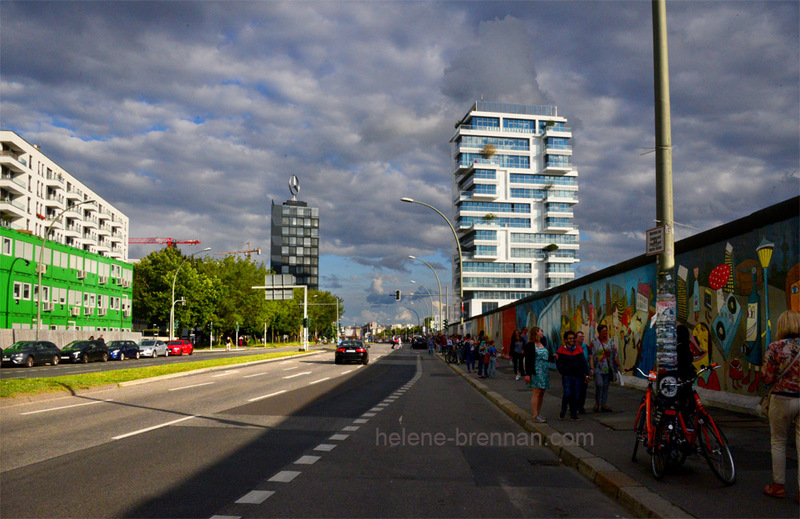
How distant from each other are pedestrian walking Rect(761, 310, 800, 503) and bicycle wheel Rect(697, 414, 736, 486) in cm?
47

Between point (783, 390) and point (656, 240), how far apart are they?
261 cm

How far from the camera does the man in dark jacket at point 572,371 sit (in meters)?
12.1

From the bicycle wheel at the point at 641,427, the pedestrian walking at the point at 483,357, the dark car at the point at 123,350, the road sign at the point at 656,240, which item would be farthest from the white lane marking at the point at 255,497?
the dark car at the point at 123,350

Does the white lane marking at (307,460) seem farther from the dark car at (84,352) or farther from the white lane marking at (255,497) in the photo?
the dark car at (84,352)

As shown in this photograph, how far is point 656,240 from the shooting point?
8.28 meters

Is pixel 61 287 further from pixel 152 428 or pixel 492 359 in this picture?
pixel 152 428

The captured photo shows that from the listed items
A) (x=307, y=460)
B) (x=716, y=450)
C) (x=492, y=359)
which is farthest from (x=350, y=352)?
(x=716, y=450)

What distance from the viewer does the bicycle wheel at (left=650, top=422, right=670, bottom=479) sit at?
701 centimetres

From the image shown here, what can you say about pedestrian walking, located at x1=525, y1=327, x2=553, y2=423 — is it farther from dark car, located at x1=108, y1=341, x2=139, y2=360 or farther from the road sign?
dark car, located at x1=108, y1=341, x2=139, y2=360

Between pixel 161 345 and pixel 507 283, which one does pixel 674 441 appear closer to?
pixel 161 345

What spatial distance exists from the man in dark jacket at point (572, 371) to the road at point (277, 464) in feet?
3.86

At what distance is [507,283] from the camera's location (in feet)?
352

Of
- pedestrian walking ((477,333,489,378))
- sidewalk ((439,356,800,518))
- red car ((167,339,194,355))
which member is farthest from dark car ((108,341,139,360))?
sidewalk ((439,356,800,518))

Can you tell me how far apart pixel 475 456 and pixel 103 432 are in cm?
599
